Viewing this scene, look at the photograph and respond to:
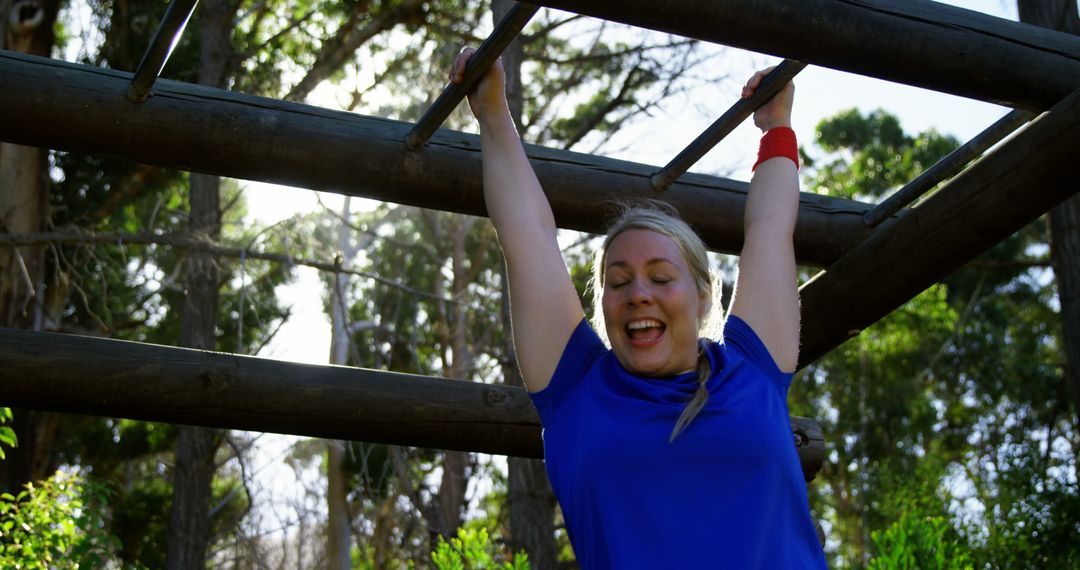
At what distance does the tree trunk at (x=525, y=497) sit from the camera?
782cm

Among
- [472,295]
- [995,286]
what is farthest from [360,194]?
[995,286]

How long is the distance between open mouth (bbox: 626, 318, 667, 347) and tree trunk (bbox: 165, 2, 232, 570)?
21.8ft

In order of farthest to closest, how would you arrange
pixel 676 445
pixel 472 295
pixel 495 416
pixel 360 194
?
pixel 472 295
pixel 495 416
pixel 360 194
pixel 676 445

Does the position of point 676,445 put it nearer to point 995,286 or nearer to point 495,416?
point 495,416

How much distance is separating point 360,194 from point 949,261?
54.0 inches

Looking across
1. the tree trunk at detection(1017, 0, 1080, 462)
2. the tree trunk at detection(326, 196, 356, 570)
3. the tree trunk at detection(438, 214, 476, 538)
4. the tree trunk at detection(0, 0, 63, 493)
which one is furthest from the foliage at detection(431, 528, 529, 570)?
the tree trunk at detection(326, 196, 356, 570)

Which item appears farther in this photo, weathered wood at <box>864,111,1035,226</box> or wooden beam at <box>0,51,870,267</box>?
weathered wood at <box>864,111,1035,226</box>

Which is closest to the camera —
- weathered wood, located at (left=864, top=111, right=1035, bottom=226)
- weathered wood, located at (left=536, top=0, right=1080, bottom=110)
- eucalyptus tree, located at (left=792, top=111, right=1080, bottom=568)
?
weathered wood, located at (left=536, top=0, right=1080, bottom=110)

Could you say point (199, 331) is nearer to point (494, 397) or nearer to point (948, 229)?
point (494, 397)

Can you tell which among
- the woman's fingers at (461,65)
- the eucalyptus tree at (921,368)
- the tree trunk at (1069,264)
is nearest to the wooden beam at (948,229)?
the woman's fingers at (461,65)

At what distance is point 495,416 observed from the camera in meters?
3.18

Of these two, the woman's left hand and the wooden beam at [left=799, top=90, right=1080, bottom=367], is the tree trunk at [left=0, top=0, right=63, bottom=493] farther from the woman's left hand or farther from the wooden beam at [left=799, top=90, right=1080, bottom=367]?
the woman's left hand

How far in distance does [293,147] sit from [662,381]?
1.19 metres

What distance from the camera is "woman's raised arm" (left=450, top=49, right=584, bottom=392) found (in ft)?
5.80
